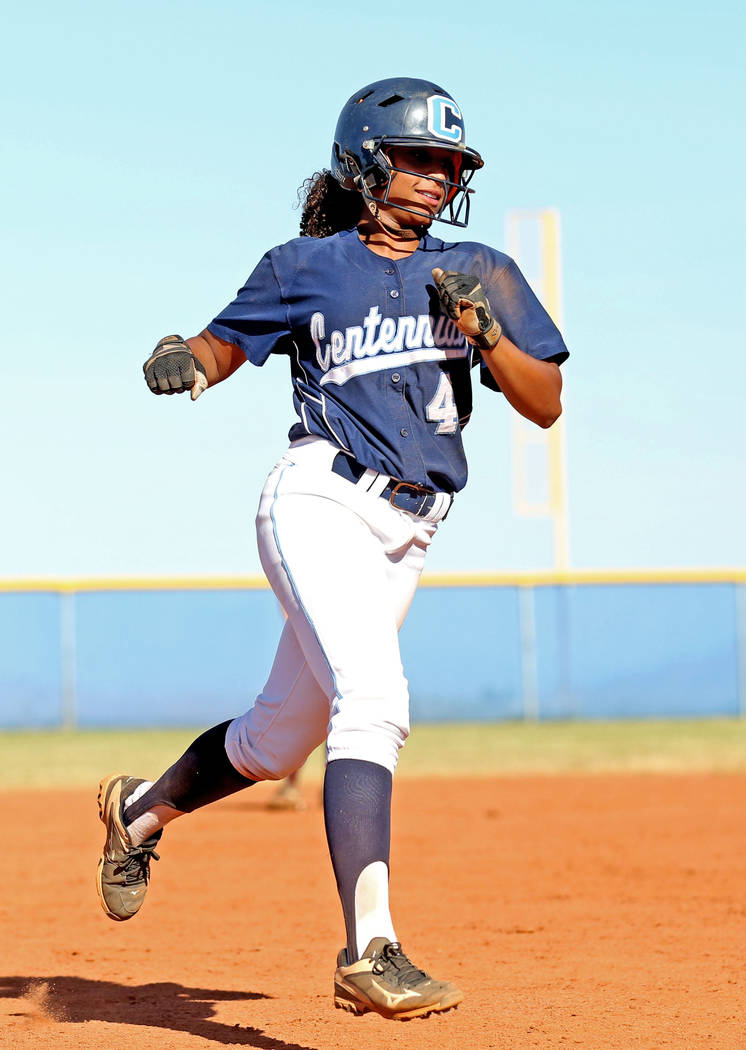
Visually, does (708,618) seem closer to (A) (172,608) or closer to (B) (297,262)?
(A) (172,608)

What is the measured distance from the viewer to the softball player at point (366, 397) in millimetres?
2994

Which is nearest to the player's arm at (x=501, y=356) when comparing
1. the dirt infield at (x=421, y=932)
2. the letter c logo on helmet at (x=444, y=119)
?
the letter c logo on helmet at (x=444, y=119)

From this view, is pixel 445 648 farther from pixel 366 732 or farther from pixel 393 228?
pixel 366 732

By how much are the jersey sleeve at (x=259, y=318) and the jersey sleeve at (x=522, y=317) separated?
475mm

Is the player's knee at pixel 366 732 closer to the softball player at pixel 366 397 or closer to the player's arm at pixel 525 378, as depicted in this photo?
the softball player at pixel 366 397

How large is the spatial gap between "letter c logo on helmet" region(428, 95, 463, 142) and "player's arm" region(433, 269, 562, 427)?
384mm

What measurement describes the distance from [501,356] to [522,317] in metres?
0.19

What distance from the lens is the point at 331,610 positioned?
9.96ft

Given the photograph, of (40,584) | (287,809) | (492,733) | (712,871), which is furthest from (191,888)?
(40,584)

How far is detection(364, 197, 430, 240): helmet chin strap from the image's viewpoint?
11.0ft

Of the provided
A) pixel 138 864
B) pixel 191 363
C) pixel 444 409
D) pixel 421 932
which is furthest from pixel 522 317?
pixel 421 932

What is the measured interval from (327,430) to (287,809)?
19.3ft

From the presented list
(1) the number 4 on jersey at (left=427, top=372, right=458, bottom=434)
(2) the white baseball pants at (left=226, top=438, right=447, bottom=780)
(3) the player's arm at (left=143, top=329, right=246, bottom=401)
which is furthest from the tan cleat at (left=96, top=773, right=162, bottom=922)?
(1) the number 4 on jersey at (left=427, top=372, right=458, bottom=434)

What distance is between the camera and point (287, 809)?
28.7 ft
